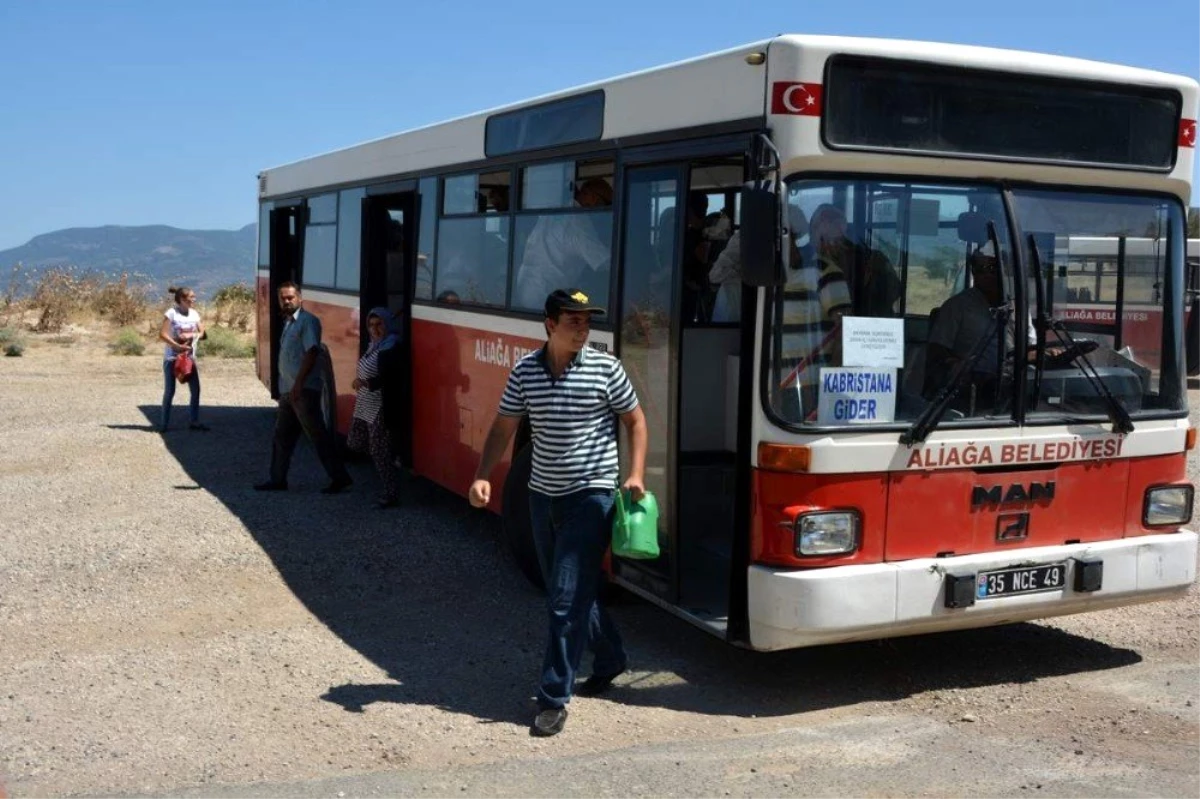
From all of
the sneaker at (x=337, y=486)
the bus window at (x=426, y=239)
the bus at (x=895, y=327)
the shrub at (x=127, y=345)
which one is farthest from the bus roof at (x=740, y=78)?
the shrub at (x=127, y=345)

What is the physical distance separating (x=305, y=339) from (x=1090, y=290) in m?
6.82

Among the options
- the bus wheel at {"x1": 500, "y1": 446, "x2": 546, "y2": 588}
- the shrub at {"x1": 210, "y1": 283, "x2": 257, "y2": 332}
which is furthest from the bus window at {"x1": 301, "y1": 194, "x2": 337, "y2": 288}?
the shrub at {"x1": 210, "y1": 283, "x2": 257, "y2": 332}

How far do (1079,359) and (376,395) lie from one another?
5.95 meters

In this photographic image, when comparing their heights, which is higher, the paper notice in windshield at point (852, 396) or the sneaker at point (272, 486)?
the paper notice in windshield at point (852, 396)

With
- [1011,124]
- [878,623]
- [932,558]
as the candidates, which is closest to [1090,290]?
[1011,124]

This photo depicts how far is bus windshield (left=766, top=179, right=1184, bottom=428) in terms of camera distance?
6301 mm

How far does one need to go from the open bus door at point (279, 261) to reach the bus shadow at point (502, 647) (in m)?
5.24

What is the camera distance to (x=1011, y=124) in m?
6.61

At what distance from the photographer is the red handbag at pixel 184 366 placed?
16438mm

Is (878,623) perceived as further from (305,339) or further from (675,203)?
(305,339)

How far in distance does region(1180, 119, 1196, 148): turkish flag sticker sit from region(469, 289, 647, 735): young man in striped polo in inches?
121

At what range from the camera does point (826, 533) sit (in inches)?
248

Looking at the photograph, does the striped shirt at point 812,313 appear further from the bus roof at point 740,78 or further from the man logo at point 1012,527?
the man logo at point 1012,527

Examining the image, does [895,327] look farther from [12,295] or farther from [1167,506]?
[12,295]
